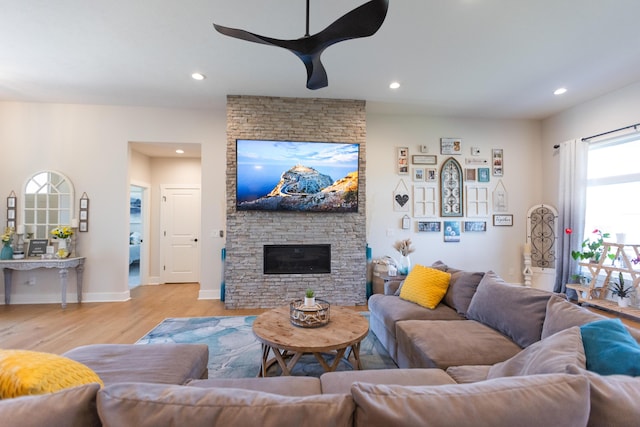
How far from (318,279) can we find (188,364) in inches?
107

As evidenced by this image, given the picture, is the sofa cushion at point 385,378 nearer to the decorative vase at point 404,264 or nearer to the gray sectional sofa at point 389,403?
the gray sectional sofa at point 389,403

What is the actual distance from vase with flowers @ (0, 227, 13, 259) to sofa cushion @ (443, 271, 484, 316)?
5839mm

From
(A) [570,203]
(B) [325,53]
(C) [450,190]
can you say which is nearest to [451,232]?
(C) [450,190]

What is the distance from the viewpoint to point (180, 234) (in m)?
5.72

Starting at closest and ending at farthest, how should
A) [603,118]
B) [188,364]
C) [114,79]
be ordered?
[188,364], [114,79], [603,118]

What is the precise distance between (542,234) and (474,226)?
1.20m

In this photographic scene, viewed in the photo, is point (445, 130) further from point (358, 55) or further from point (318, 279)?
point (318, 279)

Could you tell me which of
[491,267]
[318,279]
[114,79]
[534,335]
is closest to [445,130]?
[491,267]

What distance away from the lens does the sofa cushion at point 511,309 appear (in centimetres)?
182

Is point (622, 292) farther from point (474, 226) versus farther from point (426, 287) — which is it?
point (426, 287)

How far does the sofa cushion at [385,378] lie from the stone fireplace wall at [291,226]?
278cm

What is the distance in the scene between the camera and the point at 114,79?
11.7 ft

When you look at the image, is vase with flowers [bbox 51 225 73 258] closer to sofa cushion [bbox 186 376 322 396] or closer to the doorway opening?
the doorway opening

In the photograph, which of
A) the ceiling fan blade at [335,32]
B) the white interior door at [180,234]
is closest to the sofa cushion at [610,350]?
the ceiling fan blade at [335,32]
